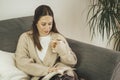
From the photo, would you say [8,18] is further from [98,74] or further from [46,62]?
[98,74]

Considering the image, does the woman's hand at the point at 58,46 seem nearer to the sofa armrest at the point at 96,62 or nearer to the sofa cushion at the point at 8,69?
the sofa armrest at the point at 96,62

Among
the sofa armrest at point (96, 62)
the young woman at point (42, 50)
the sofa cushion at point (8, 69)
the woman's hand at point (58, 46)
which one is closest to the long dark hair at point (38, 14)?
the young woman at point (42, 50)

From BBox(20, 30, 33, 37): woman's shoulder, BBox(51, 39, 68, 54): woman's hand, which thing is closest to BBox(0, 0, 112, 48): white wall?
BBox(20, 30, 33, 37): woman's shoulder

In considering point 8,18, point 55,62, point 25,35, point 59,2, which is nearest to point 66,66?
point 55,62

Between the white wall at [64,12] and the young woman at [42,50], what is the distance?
1.32ft

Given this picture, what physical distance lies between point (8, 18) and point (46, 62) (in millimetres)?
631

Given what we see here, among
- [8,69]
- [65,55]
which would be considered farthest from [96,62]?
[8,69]

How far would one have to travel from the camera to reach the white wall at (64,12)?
83.5 inches

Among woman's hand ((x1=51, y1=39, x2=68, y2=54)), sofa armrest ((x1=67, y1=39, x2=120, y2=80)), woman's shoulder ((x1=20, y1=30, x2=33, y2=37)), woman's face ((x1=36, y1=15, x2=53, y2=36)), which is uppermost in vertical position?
woman's face ((x1=36, y1=15, x2=53, y2=36))

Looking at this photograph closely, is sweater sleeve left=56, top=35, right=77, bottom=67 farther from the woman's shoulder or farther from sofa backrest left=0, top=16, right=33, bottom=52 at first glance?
sofa backrest left=0, top=16, right=33, bottom=52

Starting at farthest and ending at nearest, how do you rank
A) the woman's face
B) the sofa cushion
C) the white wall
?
the white wall → the woman's face → the sofa cushion

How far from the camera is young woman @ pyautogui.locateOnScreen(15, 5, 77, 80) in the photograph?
172 cm

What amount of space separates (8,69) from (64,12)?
3.58 feet

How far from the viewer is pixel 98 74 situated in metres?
1.68
